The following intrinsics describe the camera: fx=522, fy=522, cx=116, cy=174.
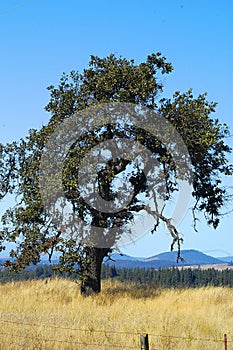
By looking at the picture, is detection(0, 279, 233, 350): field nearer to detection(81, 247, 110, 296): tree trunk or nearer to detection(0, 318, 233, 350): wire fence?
detection(0, 318, 233, 350): wire fence

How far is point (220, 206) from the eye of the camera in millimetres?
24578

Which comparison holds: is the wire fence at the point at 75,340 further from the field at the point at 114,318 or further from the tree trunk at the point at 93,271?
the tree trunk at the point at 93,271

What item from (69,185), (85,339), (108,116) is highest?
(108,116)

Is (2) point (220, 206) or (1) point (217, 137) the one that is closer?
(1) point (217, 137)

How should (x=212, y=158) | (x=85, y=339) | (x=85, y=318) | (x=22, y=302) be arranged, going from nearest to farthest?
(x=85, y=339) → (x=85, y=318) → (x=22, y=302) → (x=212, y=158)

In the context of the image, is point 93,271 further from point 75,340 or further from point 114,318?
point 75,340

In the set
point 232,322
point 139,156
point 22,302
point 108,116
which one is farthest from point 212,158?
point 22,302

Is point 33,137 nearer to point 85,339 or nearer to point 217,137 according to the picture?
point 217,137

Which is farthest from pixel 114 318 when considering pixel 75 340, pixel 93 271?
pixel 93 271

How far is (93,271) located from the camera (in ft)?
77.6

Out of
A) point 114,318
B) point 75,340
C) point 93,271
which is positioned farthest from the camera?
point 93,271

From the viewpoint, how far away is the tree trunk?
23.3m

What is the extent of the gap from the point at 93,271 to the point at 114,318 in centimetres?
726

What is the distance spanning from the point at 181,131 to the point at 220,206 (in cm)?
480
